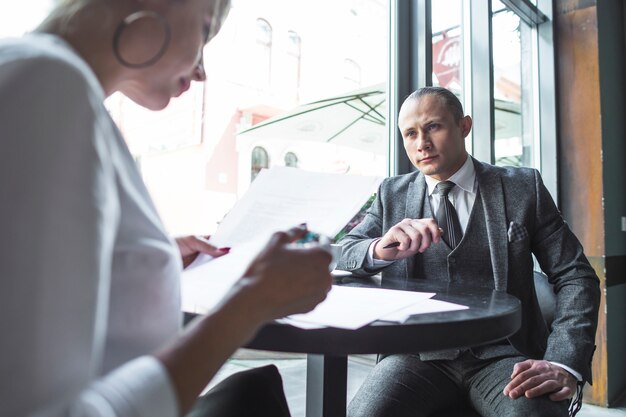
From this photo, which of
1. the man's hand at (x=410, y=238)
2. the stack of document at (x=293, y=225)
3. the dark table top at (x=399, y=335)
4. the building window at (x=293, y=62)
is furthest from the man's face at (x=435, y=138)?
the building window at (x=293, y=62)

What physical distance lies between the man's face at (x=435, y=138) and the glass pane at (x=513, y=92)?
2.01 meters

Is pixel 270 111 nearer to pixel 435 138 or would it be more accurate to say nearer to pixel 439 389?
pixel 435 138

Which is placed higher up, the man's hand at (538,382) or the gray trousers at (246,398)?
the gray trousers at (246,398)

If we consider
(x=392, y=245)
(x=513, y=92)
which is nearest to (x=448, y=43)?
(x=513, y=92)

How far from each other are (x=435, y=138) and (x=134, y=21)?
4.49 feet

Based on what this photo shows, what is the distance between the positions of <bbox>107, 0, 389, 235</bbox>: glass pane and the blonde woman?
2.33m

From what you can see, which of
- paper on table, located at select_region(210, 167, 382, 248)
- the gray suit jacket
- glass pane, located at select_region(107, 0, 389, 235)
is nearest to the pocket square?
the gray suit jacket

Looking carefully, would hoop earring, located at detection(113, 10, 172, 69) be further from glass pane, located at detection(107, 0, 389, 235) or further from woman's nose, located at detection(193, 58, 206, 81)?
glass pane, located at detection(107, 0, 389, 235)

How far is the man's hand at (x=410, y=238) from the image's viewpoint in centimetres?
127

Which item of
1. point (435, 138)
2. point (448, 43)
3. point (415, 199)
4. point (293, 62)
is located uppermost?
point (293, 62)

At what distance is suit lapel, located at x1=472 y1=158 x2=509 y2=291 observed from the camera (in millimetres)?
1500

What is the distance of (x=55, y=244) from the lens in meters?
0.37

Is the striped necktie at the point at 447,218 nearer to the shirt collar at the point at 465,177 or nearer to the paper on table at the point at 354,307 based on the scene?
the shirt collar at the point at 465,177

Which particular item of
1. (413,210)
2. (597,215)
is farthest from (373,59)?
(597,215)
